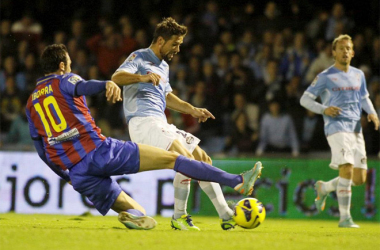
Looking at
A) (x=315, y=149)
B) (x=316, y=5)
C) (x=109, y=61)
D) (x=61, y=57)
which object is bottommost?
(x=315, y=149)

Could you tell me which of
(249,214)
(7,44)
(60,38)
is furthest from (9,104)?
(249,214)

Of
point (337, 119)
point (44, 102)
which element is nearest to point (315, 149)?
point (337, 119)

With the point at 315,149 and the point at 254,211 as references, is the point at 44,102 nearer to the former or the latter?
the point at 254,211

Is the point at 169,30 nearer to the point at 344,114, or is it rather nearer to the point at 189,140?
the point at 189,140

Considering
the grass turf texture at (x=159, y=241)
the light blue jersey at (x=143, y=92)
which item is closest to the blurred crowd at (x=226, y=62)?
the light blue jersey at (x=143, y=92)

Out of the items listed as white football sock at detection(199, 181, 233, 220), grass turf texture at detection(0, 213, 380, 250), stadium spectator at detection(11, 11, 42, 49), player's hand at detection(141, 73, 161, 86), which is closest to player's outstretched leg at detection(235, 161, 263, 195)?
grass turf texture at detection(0, 213, 380, 250)

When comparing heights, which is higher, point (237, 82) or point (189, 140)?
point (237, 82)

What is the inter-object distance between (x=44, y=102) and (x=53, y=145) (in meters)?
0.42

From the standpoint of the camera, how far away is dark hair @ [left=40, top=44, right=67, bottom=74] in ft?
20.9

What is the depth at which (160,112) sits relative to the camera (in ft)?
23.4

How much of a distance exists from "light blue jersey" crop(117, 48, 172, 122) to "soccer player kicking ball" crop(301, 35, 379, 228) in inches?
94.2

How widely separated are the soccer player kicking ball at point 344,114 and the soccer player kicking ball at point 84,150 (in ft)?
8.76

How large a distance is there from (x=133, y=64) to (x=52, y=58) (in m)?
0.92

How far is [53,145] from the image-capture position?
20.9 feet
